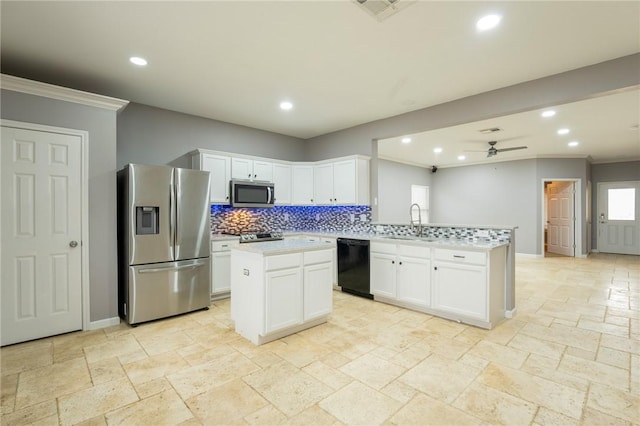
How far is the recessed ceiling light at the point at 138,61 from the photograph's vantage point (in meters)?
2.95

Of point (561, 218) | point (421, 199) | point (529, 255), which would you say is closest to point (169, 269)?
point (421, 199)

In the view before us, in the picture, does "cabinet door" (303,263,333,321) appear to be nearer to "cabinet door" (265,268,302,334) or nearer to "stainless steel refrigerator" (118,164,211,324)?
"cabinet door" (265,268,302,334)

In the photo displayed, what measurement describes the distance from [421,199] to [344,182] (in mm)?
5667

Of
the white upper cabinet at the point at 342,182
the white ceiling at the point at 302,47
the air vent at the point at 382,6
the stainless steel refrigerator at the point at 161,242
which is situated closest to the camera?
the air vent at the point at 382,6

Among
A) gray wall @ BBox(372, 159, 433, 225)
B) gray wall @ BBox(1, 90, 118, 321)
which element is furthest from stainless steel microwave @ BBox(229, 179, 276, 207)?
gray wall @ BBox(372, 159, 433, 225)

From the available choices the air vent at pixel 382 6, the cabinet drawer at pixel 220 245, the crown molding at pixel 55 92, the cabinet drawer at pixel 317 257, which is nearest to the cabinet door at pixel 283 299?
the cabinet drawer at pixel 317 257

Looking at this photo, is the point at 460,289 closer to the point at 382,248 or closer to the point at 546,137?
the point at 382,248

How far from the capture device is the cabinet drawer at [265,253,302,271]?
281cm

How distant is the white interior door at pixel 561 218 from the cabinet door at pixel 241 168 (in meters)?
8.36

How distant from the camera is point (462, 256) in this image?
3.32 meters

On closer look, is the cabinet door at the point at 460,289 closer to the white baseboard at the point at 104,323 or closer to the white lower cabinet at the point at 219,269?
the white lower cabinet at the point at 219,269

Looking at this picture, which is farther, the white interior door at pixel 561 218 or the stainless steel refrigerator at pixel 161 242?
the white interior door at pixel 561 218

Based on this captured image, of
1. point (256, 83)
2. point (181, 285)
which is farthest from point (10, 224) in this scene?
point (256, 83)

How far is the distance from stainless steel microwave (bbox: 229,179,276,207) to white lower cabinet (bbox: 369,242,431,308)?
1902 mm
